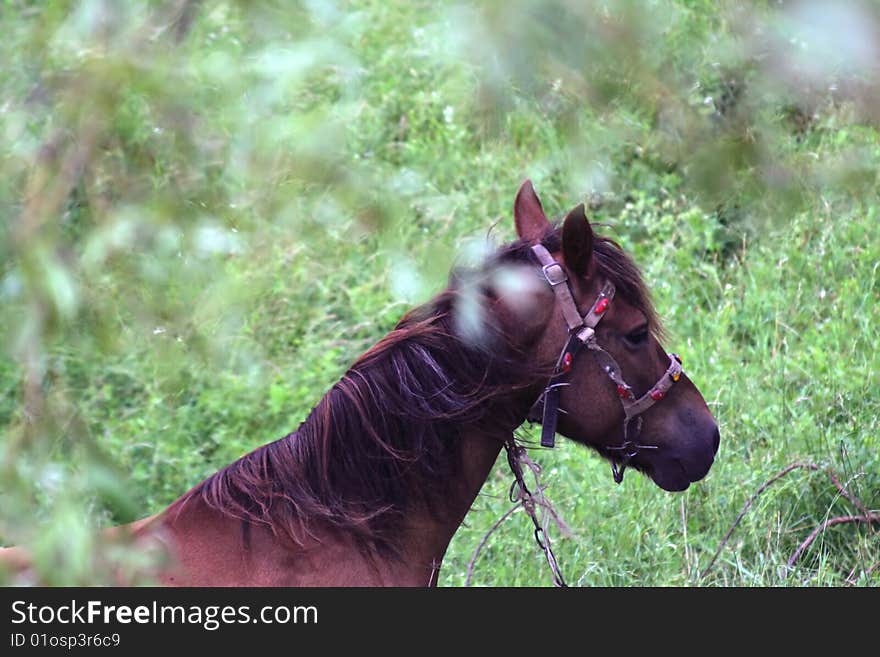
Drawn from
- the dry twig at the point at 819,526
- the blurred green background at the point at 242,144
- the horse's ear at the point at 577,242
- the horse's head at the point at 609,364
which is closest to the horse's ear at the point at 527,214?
the horse's head at the point at 609,364

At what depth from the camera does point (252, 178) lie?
1622 millimetres

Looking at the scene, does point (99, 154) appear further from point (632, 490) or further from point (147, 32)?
point (632, 490)

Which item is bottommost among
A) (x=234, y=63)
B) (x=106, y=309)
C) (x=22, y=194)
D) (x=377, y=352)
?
(x=377, y=352)

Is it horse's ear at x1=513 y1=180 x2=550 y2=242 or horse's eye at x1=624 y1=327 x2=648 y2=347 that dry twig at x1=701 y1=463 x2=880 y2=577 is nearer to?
horse's eye at x1=624 y1=327 x2=648 y2=347

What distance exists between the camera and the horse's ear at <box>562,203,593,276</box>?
2.89 metres

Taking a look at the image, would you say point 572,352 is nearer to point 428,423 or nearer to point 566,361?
point 566,361

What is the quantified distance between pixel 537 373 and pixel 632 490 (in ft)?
6.40

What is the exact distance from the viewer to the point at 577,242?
295 centimetres

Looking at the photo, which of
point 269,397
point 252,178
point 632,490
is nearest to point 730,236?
point 632,490

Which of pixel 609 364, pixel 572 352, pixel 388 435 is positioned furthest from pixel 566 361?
pixel 388 435

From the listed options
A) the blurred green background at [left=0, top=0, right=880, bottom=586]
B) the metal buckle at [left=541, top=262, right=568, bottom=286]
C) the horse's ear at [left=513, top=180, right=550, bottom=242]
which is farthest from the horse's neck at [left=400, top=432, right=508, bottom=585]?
the blurred green background at [left=0, top=0, right=880, bottom=586]

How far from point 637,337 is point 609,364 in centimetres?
14

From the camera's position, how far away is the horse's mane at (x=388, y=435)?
9.30 ft

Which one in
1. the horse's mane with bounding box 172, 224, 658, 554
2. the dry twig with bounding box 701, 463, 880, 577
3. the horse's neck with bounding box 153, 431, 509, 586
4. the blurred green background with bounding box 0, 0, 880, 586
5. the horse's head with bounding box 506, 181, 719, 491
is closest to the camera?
the blurred green background with bounding box 0, 0, 880, 586
